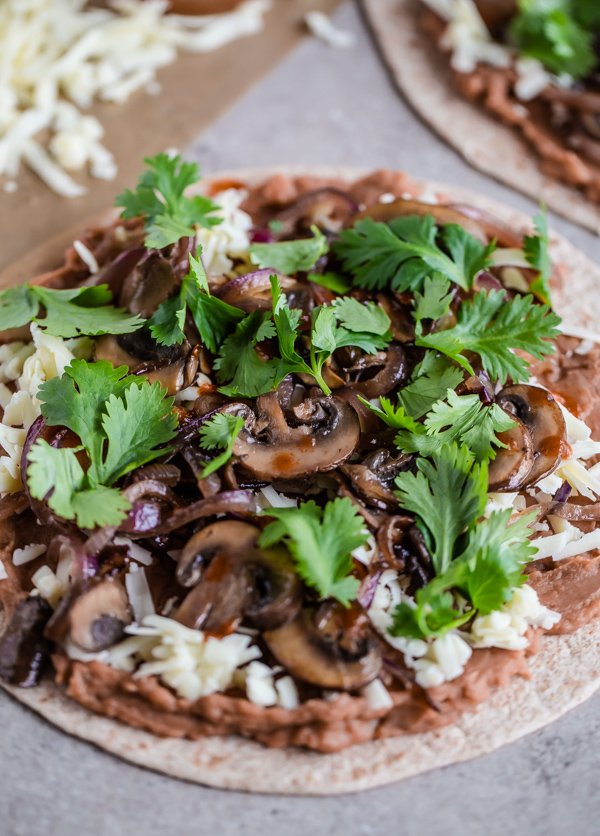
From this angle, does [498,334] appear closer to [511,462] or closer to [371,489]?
[511,462]

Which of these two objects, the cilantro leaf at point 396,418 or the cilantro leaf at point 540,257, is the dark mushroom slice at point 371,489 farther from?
the cilantro leaf at point 540,257

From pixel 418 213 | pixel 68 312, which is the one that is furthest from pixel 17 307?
pixel 418 213

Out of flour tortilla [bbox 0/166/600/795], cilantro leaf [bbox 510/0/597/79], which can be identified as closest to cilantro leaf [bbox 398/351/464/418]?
flour tortilla [bbox 0/166/600/795]

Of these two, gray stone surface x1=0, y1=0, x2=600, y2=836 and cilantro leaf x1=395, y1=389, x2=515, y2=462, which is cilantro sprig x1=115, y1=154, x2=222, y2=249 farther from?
gray stone surface x1=0, y1=0, x2=600, y2=836

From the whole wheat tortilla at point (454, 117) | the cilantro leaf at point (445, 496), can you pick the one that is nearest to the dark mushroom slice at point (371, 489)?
the cilantro leaf at point (445, 496)

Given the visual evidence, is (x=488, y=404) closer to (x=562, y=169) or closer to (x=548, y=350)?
(x=548, y=350)

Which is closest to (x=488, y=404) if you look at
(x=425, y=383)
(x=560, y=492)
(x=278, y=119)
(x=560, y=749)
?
(x=425, y=383)
